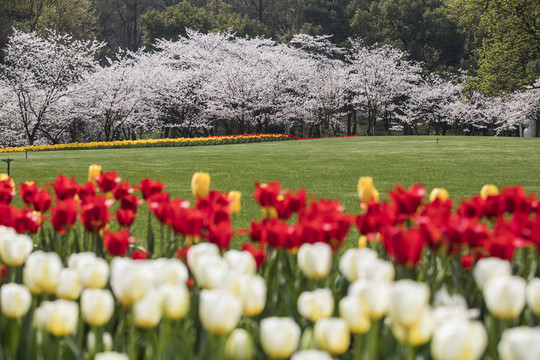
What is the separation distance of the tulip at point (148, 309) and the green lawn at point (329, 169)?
429 centimetres

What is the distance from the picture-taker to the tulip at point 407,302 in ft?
3.77

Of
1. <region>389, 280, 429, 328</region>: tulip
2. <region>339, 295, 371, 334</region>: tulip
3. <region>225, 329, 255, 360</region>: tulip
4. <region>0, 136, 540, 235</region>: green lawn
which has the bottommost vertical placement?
<region>0, 136, 540, 235</region>: green lawn

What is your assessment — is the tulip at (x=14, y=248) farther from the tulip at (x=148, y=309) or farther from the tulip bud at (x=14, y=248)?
the tulip at (x=148, y=309)

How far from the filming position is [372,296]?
1319mm

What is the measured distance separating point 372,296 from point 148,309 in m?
0.49

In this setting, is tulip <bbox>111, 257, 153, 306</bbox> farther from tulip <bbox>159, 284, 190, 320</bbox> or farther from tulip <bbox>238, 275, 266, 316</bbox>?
tulip <bbox>238, 275, 266, 316</bbox>

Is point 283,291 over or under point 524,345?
under

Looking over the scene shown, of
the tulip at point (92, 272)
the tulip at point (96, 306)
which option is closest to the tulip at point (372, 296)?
the tulip at point (96, 306)

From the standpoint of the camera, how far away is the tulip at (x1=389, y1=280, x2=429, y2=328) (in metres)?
1.15

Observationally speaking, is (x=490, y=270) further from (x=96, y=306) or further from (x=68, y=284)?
(x=68, y=284)

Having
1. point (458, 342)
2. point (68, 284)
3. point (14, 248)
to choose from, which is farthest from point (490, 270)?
point (14, 248)

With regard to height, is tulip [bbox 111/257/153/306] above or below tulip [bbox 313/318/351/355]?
above

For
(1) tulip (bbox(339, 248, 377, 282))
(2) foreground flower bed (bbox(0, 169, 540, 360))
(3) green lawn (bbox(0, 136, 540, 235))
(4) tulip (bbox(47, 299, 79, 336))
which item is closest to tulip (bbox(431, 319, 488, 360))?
(2) foreground flower bed (bbox(0, 169, 540, 360))

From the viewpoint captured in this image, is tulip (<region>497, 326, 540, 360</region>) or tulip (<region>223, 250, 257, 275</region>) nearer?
tulip (<region>497, 326, 540, 360</region>)
